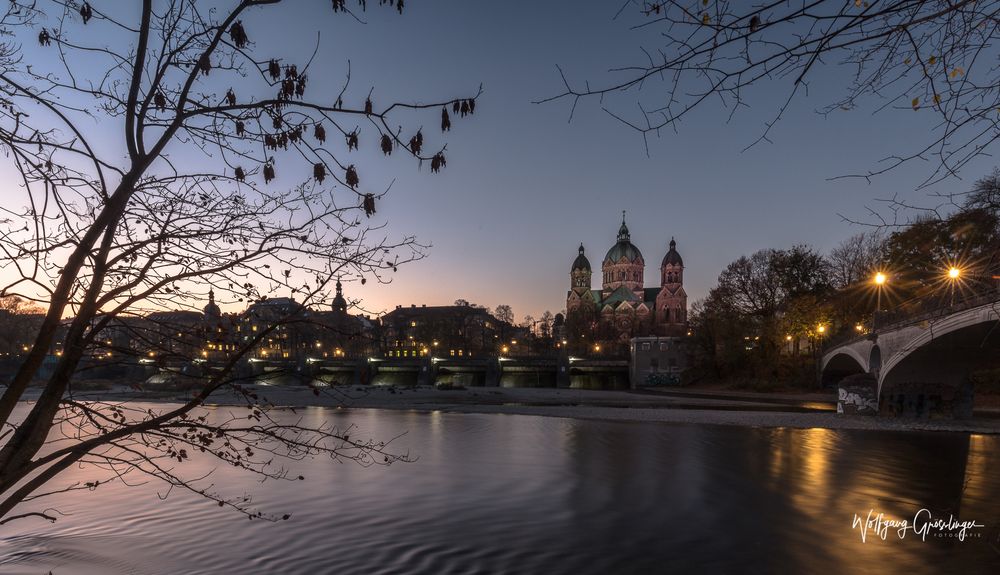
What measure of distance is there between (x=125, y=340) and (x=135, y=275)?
39.7 inches

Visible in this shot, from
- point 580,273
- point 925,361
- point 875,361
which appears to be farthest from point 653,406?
point 580,273

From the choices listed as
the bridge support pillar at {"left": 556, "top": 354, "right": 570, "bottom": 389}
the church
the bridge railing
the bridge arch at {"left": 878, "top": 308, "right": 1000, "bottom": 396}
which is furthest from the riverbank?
the church

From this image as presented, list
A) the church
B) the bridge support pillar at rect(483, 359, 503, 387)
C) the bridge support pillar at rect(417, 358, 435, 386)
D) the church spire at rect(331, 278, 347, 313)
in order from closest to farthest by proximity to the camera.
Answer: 1. the church spire at rect(331, 278, 347, 313)
2. the bridge support pillar at rect(483, 359, 503, 387)
3. the bridge support pillar at rect(417, 358, 435, 386)
4. the church

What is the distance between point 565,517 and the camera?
16.5 meters

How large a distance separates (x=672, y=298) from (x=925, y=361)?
4067 inches

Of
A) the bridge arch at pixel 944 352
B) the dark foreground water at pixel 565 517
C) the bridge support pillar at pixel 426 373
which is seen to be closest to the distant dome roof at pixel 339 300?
the dark foreground water at pixel 565 517

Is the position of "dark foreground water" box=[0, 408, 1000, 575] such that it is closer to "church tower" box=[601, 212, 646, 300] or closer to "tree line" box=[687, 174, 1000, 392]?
"tree line" box=[687, 174, 1000, 392]

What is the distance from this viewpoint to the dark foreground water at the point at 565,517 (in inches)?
508

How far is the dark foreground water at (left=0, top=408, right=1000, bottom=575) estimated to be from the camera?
508 inches

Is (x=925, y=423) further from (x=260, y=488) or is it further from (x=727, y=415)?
(x=260, y=488)

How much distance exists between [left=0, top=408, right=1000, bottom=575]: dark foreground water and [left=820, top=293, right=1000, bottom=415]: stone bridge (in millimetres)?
4755

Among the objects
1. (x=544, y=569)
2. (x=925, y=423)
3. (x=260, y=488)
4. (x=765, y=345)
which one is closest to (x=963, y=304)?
(x=925, y=423)

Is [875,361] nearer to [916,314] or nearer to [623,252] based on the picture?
[916,314]

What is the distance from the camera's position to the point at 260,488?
63.7 ft
